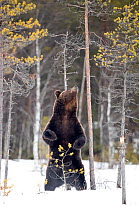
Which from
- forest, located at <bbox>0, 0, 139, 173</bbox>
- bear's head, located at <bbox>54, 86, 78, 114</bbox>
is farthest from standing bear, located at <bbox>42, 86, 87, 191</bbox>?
forest, located at <bbox>0, 0, 139, 173</bbox>

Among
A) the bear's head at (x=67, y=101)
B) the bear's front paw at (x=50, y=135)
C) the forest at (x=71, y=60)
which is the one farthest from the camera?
the forest at (x=71, y=60)

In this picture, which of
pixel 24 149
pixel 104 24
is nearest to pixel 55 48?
pixel 104 24

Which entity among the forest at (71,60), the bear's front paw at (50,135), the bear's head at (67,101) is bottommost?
the bear's front paw at (50,135)

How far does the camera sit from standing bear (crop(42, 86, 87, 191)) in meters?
9.67

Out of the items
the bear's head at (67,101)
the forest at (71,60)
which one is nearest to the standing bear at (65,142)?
the bear's head at (67,101)

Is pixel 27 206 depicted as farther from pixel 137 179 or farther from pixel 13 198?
pixel 137 179

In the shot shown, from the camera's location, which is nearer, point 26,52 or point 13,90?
point 13,90

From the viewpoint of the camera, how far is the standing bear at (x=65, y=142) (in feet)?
31.7

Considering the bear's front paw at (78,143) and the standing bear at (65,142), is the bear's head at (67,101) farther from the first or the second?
the bear's front paw at (78,143)

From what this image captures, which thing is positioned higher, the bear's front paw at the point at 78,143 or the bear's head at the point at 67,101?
the bear's head at the point at 67,101

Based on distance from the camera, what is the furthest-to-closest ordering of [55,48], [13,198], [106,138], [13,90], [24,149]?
1. [24,149]
2. [106,138]
3. [55,48]
4. [13,90]
5. [13,198]

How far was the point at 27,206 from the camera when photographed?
7688 mm

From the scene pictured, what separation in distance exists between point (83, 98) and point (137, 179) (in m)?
9.05

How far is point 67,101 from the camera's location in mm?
9742
